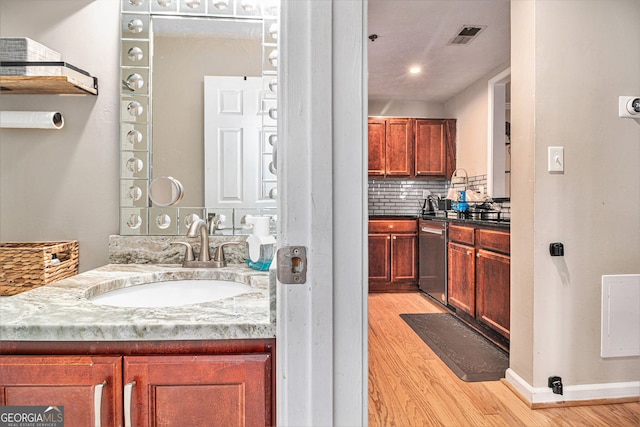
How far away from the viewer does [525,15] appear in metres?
1.92

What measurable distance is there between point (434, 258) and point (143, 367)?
135 inches

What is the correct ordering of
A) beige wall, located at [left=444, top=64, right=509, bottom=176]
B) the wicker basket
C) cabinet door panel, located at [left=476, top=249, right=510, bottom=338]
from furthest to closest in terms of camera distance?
beige wall, located at [left=444, top=64, right=509, bottom=176], cabinet door panel, located at [left=476, top=249, right=510, bottom=338], the wicker basket

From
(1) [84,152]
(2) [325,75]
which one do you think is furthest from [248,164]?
(2) [325,75]

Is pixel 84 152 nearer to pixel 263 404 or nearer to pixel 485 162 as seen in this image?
pixel 263 404

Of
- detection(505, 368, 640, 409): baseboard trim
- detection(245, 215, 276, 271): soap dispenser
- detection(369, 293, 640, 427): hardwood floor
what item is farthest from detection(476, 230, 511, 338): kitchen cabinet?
detection(245, 215, 276, 271): soap dispenser

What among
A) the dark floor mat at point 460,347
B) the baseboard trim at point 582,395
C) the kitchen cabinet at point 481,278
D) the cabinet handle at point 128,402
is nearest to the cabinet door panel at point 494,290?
the kitchen cabinet at point 481,278

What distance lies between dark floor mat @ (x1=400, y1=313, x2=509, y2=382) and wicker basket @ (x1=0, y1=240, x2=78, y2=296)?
1946 mm

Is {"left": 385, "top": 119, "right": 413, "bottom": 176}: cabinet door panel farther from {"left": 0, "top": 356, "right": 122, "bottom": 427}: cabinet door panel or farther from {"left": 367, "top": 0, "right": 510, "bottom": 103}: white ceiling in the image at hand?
{"left": 0, "top": 356, "right": 122, "bottom": 427}: cabinet door panel

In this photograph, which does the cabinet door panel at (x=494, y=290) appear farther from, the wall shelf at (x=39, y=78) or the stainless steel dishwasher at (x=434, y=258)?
the wall shelf at (x=39, y=78)

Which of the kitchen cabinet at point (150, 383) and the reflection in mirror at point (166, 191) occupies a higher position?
the reflection in mirror at point (166, 191)

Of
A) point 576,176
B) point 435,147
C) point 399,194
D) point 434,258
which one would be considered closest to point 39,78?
point 576,176

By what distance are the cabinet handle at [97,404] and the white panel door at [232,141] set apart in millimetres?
670

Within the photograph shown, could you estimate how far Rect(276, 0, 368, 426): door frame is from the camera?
628 mm

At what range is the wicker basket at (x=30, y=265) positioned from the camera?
100 centimetres
